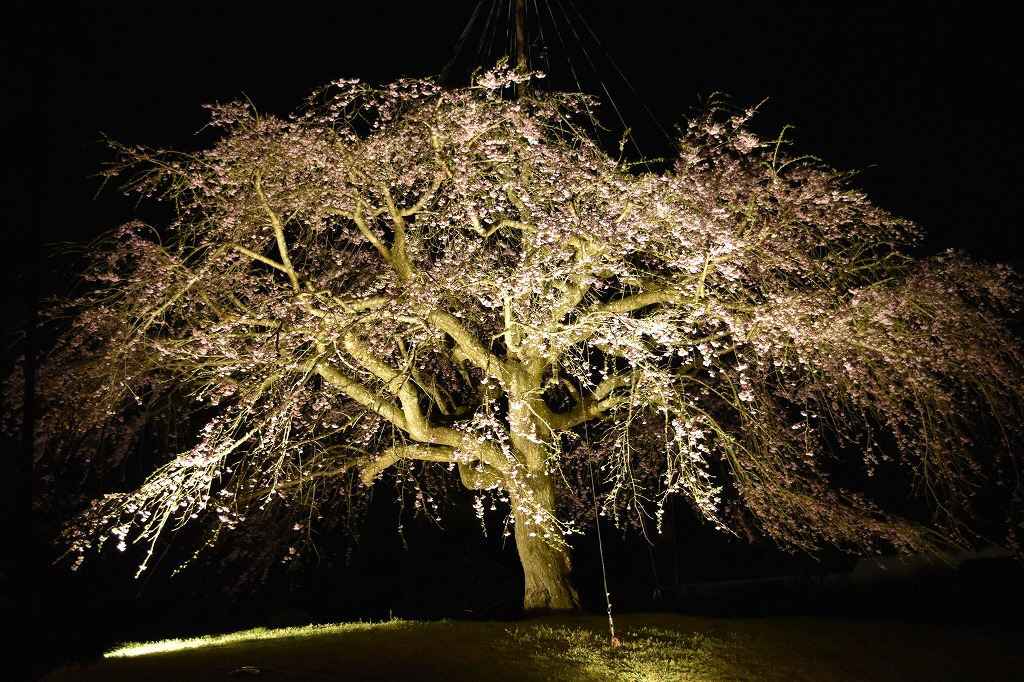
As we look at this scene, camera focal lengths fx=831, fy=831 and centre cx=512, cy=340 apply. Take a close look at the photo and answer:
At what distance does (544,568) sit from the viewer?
10.6 meters

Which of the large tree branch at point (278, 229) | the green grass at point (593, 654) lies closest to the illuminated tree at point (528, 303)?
the large tree branch at point (278, 229)

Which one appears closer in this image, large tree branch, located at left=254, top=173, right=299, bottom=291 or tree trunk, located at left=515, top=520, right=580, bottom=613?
large tree branch, located at left=254, top=173, right=299, bottom=291

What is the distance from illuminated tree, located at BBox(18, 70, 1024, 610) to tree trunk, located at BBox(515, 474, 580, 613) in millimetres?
30

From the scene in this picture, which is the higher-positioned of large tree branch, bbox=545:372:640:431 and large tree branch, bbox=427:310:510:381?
large tree branch, bbox=427:310:510:381

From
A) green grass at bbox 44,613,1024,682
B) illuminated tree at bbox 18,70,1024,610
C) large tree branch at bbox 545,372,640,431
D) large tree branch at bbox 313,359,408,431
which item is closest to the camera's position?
green grass at bbox 44,613,1024,682

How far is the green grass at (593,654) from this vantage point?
25.6 feet

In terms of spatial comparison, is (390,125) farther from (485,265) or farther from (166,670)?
(166,670)

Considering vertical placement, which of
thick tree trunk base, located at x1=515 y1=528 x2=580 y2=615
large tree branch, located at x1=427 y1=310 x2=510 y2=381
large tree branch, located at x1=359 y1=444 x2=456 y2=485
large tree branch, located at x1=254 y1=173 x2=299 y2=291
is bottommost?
thick tree trunk base, located at x1=515 y1=528 x2=580 y2=615

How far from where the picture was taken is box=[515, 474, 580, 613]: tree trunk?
10484 mm

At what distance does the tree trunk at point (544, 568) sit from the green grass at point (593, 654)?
1.45 feet

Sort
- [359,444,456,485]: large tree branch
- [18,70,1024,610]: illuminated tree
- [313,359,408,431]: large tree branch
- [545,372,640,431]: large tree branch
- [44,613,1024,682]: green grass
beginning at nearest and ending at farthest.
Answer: [44,613,1024,682]: green grass → [18,70,1024,610]: illuminated tree → [313,359,408,431]: large tree branch → [359,444,456,485]: large tree branch → [545,372,640,431]: large tree branch

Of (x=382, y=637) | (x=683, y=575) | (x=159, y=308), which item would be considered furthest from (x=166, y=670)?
(x=683, y=575)

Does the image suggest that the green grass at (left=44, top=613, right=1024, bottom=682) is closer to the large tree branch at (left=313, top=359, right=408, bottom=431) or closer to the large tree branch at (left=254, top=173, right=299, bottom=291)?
the large tree branch at (left=313, top=359, right=408, bottom=431)

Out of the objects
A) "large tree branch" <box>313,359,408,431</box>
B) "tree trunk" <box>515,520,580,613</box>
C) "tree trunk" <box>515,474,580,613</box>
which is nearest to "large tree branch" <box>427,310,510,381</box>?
"large tree branch" <box>313,359,408,431</box>
